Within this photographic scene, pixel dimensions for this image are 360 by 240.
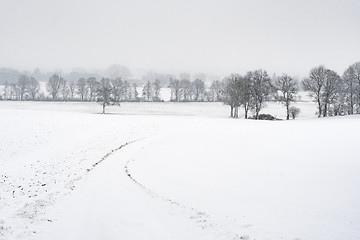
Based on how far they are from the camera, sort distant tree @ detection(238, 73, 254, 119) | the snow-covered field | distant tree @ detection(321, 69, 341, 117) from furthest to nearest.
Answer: distant tree @ detection(238, 73, 254, 119)
distant tree @ detection(321, 69, 341, 117)
the snow-covered field

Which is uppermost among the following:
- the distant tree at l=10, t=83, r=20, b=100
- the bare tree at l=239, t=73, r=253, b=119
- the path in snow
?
the distant tree at l=10, t=83, r=20, b=100

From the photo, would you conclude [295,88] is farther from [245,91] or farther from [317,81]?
[245,91]

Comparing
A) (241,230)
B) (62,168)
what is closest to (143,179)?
(62,168)

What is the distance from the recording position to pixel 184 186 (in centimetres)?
1845

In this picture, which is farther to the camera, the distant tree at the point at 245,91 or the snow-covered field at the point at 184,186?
the distant tree at the point at 245,91

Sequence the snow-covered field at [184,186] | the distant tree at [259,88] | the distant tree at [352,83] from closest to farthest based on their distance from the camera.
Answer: the snow-covered field at [184,186] < the distant tree at [259,88] < the distant tree at [352,83]

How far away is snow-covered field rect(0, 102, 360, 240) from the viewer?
12141mm

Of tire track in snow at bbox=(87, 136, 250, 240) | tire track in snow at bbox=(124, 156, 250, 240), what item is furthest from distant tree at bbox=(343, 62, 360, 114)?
tire track in snow at bbox=(124, 156, 250, 240)

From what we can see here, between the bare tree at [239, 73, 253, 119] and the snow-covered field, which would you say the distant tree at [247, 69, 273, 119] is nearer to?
the bare tree at [239, 73, 253, 119]

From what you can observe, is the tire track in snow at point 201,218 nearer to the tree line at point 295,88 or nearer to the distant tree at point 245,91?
the distant tree at point 245,91

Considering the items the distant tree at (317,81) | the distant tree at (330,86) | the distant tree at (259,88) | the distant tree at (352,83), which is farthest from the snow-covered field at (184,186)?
the distant tree at (352,83)

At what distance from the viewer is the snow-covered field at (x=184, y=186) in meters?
12.1

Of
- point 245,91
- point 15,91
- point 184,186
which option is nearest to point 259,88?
point 245,91

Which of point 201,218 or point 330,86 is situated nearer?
point 201,218
